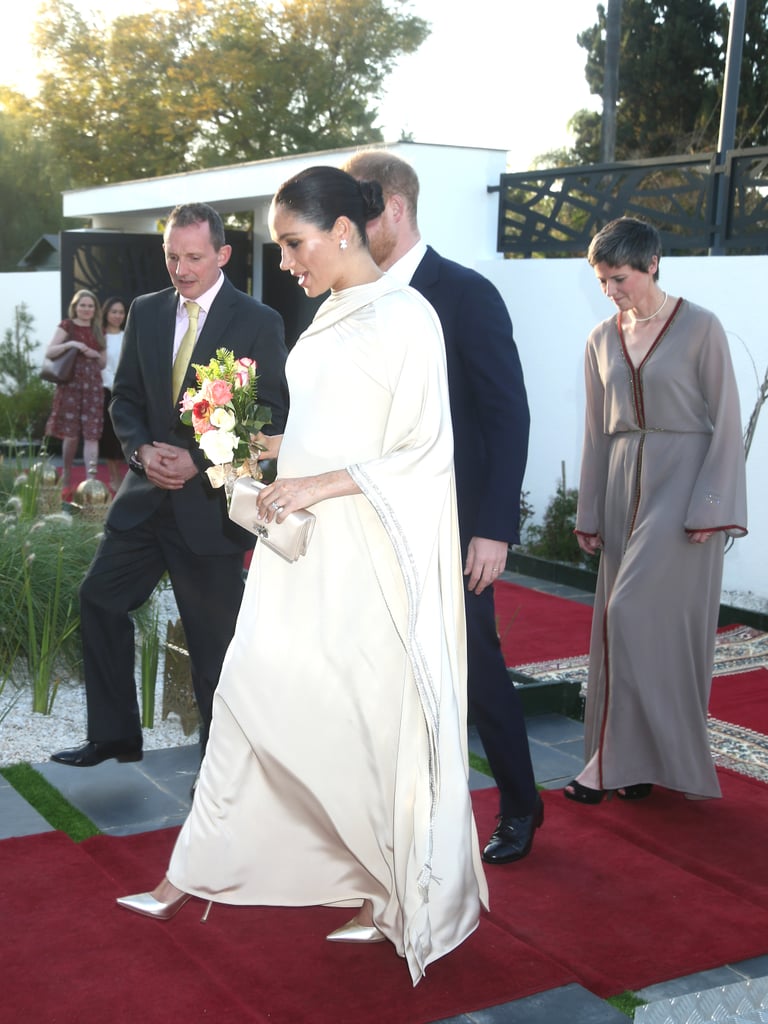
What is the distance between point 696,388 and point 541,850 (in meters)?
1.81

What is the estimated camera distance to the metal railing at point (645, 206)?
10125 mm

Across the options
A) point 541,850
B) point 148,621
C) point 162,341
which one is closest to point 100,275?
point 148,621

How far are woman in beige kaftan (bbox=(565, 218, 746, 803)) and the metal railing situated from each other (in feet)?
17.1

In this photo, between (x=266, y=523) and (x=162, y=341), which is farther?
(x=162, y=341)

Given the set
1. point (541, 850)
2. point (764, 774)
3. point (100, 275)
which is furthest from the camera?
point (100, 275)

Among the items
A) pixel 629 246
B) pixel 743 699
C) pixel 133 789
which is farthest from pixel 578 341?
pixel 133 789

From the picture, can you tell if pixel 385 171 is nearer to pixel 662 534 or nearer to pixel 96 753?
pixel 662 534

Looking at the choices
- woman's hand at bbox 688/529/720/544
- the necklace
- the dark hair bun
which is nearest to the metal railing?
the necklace

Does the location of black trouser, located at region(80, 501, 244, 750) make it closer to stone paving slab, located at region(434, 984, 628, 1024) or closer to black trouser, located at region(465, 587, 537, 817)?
black trouser, located at region(465, 587, 537, 817)

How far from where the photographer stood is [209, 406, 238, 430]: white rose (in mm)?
3406

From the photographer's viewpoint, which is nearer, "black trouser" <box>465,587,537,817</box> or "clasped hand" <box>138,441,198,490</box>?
"black trouser" <box>465,587,537,817</box>

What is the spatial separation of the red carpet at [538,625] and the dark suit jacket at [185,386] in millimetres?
2774

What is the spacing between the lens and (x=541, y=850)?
4363 millimetres

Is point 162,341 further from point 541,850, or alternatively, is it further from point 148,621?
point 541,850
